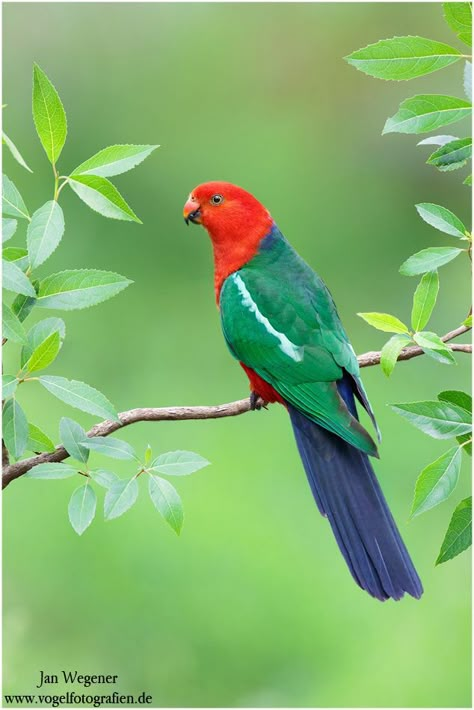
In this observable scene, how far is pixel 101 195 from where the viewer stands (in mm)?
926

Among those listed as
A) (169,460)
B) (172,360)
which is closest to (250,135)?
(172,360)

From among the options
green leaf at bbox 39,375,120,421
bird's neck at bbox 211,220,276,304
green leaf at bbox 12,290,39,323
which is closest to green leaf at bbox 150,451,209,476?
green leaf at bbox 39,375,120,421

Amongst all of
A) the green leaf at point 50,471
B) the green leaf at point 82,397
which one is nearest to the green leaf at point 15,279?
the green leaf at point 82,397

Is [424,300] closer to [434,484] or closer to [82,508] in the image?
[434,484]

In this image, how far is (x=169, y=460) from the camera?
3.30 ft

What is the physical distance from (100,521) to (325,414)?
55.3 inches

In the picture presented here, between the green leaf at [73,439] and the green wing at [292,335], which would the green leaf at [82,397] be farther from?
the green wing at [292,335]

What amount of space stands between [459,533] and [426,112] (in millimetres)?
446

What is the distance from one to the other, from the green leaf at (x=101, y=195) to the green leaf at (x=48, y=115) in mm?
37

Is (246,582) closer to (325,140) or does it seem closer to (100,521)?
(100,521)

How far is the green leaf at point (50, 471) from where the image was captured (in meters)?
0.99

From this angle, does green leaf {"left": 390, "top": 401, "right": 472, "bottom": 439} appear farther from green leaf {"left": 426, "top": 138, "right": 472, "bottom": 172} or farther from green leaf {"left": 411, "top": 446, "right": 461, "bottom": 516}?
green leaf {"left": 426, "top": 138, "right": 472, "bottom": 172}

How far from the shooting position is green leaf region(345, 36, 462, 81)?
942 millimetres

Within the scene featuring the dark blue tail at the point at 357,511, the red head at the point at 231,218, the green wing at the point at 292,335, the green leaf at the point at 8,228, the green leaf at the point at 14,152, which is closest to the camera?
the green leaf at the point at 14,152
